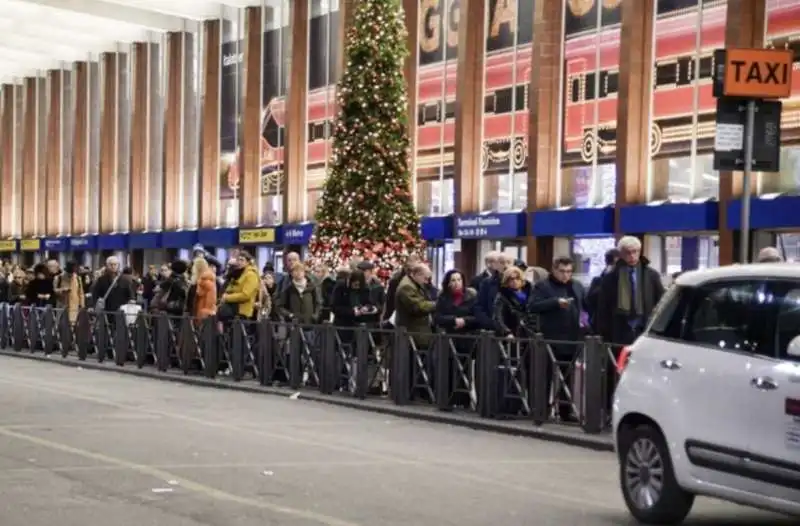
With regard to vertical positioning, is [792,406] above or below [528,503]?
above

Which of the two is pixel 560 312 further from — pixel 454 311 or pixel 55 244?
pixel 55 244

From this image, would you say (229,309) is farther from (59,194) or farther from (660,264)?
(59,194)

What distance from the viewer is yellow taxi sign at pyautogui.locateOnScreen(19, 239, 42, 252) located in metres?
76.4

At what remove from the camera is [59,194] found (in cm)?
7612

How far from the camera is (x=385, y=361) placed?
21578mm

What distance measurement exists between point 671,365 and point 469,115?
109ft

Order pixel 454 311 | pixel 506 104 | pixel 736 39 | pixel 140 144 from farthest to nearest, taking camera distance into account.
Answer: pixel 140 144 < pixel 506 104 < pixel 736 39 < pixel 454 311

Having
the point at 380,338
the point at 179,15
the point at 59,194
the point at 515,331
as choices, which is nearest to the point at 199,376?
the point at 380,338

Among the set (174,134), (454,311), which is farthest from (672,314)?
(174,134)

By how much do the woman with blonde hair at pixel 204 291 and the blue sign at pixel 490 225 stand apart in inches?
580

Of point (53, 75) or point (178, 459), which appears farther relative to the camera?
point (53, 75)

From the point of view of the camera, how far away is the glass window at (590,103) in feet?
126

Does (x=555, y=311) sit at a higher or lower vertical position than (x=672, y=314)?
lower

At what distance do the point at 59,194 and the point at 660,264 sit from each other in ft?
145
